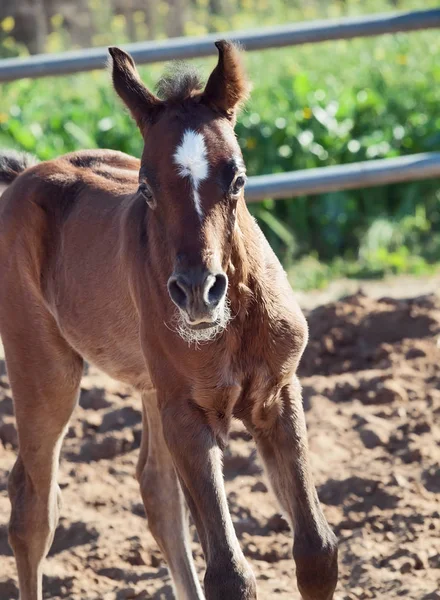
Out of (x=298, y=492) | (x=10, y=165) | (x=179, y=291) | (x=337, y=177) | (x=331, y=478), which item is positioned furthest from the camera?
(x=337, y=177)

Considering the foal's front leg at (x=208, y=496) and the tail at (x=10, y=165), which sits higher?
the tail at (x=10, y=165)

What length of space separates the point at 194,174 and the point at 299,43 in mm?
3466

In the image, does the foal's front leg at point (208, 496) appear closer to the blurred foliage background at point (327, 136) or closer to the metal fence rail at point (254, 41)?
the metal fence rail at point (254, 41)

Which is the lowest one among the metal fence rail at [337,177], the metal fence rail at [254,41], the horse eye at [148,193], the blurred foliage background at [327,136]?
the horse eye at [148,193]

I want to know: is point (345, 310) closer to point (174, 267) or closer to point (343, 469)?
point (343, 469)


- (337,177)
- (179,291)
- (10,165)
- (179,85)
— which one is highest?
(337,177)

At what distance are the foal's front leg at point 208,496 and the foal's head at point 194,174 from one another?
29 cm

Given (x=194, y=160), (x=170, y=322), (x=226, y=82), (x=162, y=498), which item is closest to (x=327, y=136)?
(x=162, y=498)

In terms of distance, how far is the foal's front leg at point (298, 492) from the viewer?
331cm

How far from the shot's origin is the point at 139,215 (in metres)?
3.56

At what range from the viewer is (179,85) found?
→ 10.8 feet

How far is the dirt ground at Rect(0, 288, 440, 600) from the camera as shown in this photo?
4.14m

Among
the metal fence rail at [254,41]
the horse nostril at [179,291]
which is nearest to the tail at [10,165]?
the metal fence rail at [254,41]

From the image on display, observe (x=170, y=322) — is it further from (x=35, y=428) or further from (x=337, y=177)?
(x=337, y=177)
